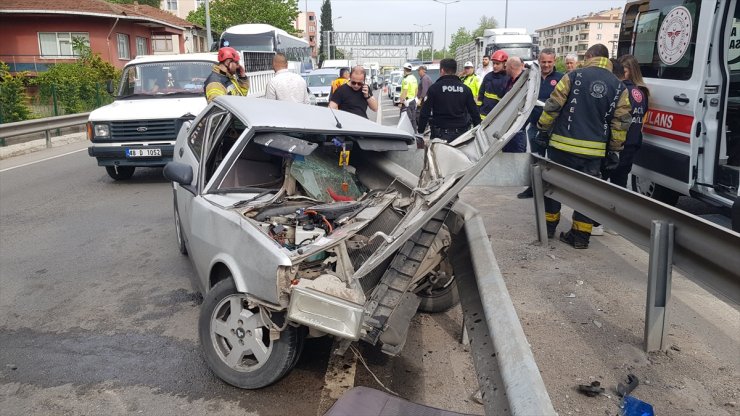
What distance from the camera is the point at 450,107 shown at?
316 inches

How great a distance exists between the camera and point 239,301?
3596mm

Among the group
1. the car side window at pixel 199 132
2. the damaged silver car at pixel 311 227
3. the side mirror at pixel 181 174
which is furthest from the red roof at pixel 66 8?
the side mirror at pixel 181 174

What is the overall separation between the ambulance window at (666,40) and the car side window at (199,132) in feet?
14.8

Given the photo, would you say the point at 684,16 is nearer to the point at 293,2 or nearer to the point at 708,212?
the point at 708,212

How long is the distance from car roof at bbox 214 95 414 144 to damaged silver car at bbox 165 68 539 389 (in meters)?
0.02

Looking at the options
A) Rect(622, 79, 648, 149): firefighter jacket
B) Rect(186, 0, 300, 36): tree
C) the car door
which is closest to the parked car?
Rect(622, 79, 648, 149): firefighter jacket

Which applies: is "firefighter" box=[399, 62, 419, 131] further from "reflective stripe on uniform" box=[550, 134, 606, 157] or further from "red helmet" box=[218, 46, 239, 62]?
"reflective stripe on uniform" box=[550, 134, 606, 157]

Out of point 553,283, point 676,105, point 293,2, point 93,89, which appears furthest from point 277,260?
point 293,2

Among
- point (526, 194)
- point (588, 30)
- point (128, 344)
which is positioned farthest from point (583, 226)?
point (588, 30)

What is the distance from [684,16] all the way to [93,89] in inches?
862

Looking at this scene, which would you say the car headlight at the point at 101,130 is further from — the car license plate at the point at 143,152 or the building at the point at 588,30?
the building at the point at 588,30

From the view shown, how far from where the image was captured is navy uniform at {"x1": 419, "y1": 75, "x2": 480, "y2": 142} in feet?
26.2

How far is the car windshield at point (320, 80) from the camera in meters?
23.6

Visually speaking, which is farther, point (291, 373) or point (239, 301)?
point (291, 373)
